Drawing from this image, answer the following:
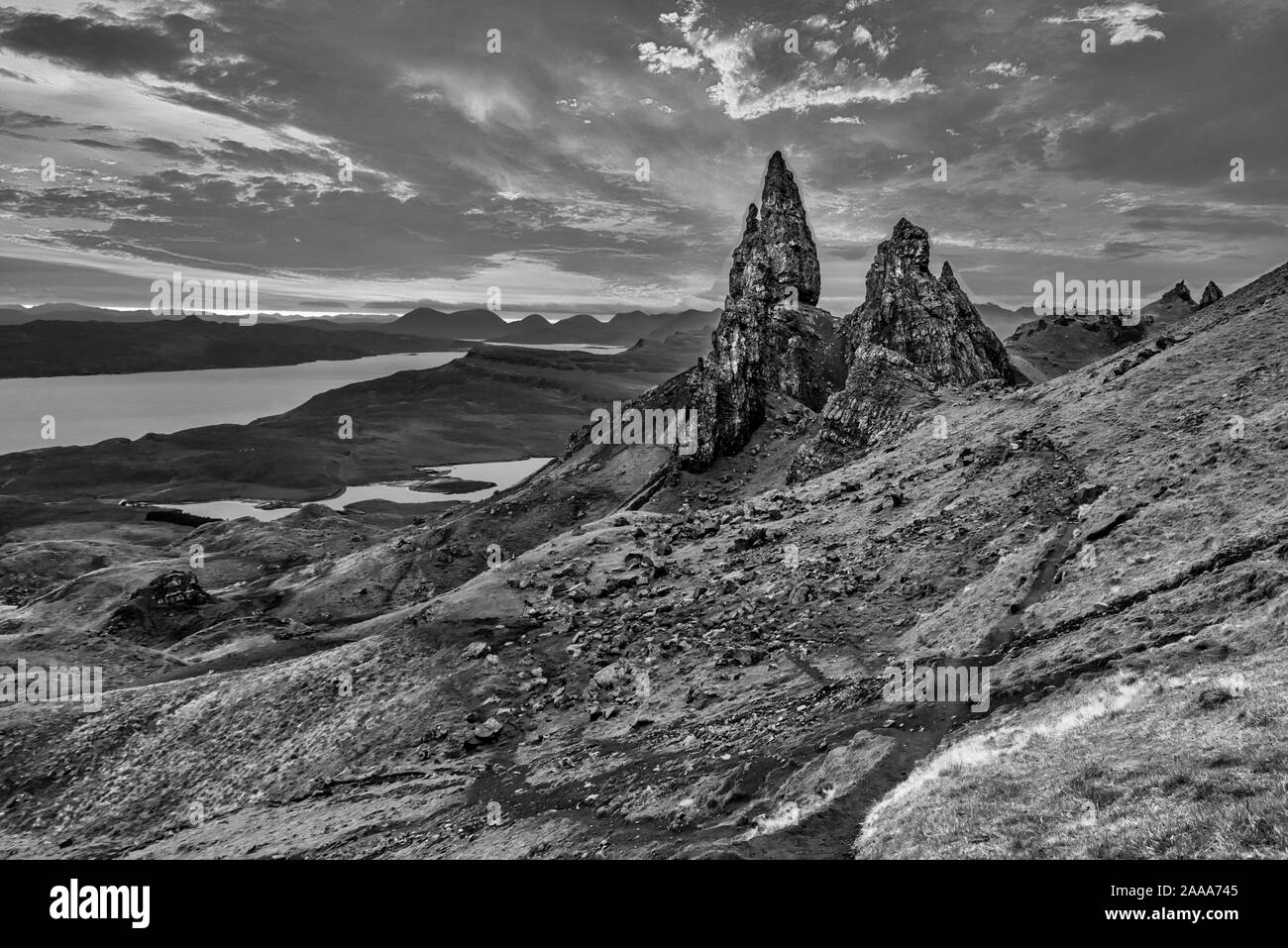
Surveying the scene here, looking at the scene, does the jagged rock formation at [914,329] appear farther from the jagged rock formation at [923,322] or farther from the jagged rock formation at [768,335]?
the jagged rock formation at [768,335]

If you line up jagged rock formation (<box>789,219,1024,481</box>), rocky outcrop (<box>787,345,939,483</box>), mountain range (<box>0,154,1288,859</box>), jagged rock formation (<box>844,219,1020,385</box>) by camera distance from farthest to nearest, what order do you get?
jagged rock formation (<box>844,219,1020,385</box>) < jagged rock formation (<box>789,219,1024,481</box>) < rocky outcrop (<box>787,345,939,483</box>) < mountain range (<box>0,154,1288,859</box>)

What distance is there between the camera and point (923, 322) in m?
111

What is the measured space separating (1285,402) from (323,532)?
134021mm

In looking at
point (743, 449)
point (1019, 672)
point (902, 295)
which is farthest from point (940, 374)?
point (1019, 672)

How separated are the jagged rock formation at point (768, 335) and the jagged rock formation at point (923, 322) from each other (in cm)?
780

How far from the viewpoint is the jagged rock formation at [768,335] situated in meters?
99.2

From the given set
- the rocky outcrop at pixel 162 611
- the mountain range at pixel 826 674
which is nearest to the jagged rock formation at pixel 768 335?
the mountain range at pixel 826 674

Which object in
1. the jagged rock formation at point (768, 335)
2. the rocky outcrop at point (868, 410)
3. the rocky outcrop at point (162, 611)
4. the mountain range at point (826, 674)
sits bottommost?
the rocky outcrop at point (162, 611)

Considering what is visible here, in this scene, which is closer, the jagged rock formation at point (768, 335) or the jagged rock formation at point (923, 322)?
the jagged rock formation at point (768, 335)

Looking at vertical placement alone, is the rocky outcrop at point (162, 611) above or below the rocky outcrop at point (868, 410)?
below

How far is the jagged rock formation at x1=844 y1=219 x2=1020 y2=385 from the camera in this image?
108375mm

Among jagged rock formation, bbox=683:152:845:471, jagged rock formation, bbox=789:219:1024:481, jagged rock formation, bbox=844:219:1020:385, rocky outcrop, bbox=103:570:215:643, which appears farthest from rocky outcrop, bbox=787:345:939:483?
rocky outcrop, bbox=103:570:215:643

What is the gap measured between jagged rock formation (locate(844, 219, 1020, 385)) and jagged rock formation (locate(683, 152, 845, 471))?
7.80 metres

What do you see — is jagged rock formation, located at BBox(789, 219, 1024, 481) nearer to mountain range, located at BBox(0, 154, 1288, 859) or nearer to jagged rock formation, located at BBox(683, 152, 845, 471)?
mountain range, located at BBox(0, 154, 1288, 859)
